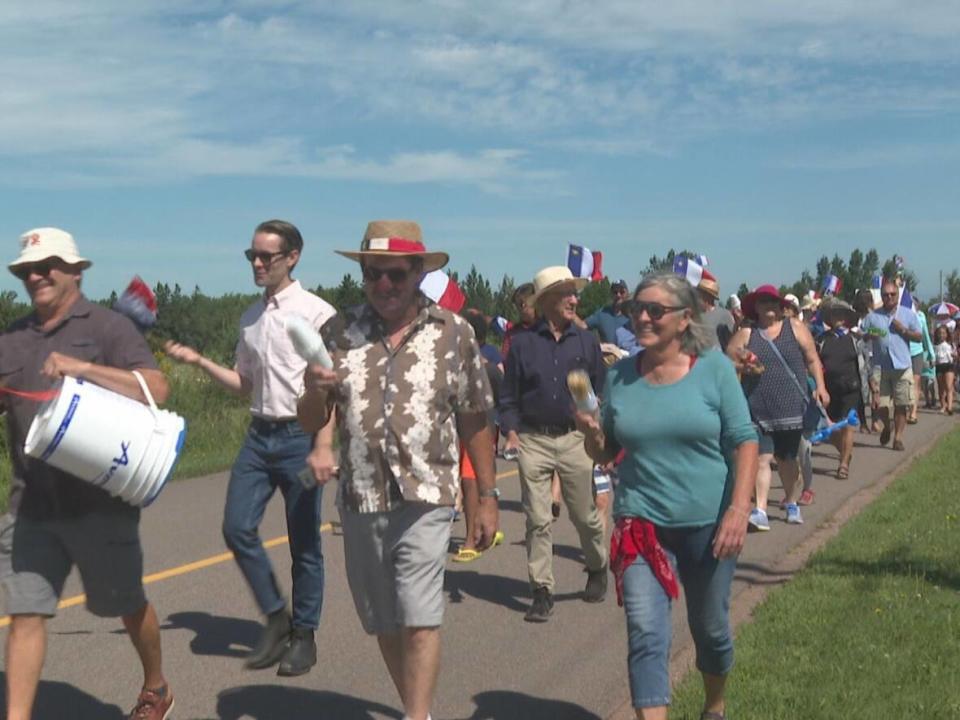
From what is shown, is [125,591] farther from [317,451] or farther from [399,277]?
[399,277]

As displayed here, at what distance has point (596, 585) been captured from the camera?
26.2 feet

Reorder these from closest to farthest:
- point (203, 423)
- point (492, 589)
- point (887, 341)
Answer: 1. point (492, 589)
2. point (887, 341)
3. point (203, 423)

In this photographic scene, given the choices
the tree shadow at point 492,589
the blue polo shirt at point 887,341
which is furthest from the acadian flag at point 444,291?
the blue polo shirt at point 887,341

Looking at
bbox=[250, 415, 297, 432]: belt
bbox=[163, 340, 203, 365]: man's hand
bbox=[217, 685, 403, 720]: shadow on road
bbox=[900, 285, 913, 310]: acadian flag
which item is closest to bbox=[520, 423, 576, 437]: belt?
bbox=[250, 415, 297, 432]: belt

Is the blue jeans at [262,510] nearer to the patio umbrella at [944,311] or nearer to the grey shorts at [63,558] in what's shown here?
the grey shorts at [63,558]

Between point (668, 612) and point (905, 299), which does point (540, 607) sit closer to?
point (668, 612)

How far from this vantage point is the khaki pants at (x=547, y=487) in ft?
24.7

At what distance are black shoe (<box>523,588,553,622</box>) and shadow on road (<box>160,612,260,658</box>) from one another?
148 centimetres

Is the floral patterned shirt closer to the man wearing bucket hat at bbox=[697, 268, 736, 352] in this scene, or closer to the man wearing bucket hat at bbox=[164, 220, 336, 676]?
the man wearing bucket hat at bbox=[164, 220, 336, 676]

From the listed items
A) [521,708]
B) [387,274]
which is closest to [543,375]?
[521,708]

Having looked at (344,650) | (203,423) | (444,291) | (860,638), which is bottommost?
(203,423)

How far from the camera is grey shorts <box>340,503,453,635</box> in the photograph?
191 inches

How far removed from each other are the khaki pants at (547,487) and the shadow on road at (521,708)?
59.2 inches

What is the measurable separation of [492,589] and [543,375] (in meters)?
1.56
